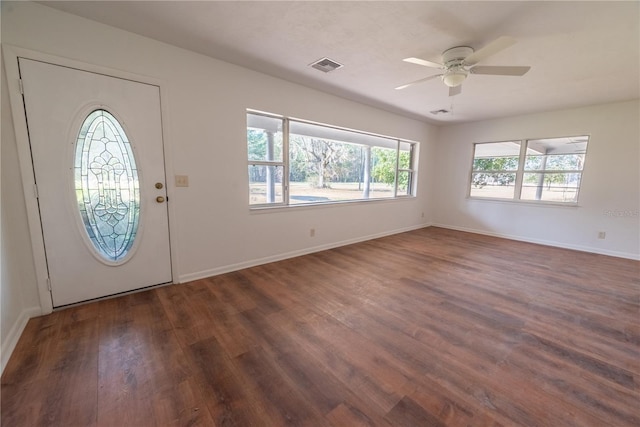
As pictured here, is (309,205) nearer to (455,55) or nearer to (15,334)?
(455,55)

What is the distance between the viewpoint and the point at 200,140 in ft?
9.34

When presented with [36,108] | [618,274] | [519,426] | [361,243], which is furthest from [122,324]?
[618,274]

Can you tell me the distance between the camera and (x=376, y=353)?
1.79 m

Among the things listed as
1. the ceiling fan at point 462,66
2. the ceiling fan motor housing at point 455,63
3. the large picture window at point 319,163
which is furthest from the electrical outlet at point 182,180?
the ceiling fan motor housing at point 455,63

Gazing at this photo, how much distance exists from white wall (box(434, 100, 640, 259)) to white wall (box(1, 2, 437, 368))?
3.36 m

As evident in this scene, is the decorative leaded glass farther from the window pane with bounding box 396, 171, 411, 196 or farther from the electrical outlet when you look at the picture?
the window pane with bounding box 396, 171, 411, 196

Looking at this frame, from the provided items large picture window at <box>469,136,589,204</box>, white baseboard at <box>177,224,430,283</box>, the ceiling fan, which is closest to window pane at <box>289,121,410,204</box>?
white baseboard at <box>177,224,430,283</box>

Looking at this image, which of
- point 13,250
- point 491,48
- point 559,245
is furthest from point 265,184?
point 559,245

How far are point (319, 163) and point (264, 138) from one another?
117 cm

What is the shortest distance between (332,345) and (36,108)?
119 inches

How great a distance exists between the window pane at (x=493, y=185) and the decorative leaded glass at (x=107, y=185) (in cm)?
642

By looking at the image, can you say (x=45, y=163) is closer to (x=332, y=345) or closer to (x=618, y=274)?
(x=332, y=345)

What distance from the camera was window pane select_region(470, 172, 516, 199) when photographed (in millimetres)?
5348

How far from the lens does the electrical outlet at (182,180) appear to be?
2.74m
